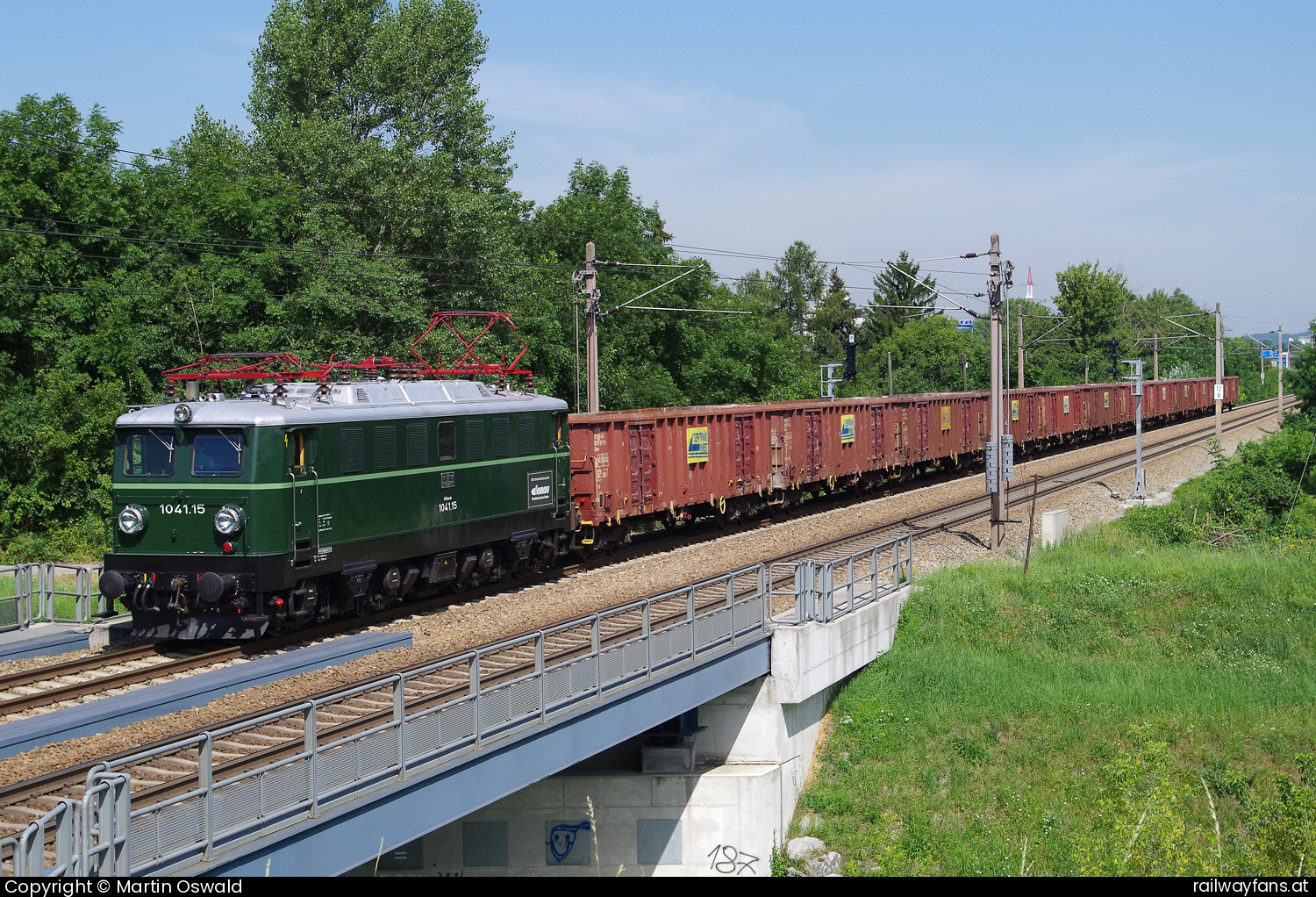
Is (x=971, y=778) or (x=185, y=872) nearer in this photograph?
(x=185, y=872)

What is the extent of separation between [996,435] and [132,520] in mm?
17661

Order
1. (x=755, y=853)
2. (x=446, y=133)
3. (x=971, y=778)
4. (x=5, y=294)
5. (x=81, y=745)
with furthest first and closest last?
(x=446, y=133) → (x=5, y=294) → (x=971, y=778) → (x=755, y=853) → (x=81, y=745)

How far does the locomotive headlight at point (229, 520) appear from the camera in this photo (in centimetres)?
1451

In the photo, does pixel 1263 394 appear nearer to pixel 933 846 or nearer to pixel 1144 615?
pixel 1144 615

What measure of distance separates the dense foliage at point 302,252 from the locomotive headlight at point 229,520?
14.5 meters

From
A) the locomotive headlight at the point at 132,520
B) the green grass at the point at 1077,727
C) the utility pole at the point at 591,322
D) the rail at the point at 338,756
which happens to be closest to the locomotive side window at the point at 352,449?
the locomotive headlight at the point at 132,520

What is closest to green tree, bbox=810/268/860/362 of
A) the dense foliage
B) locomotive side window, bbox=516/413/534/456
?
the dense foliage

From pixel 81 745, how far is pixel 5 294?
2464 cm

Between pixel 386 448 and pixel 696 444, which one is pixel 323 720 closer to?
pixel 386 448

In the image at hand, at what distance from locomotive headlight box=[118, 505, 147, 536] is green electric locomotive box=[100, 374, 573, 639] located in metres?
0.02

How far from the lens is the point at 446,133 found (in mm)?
43469

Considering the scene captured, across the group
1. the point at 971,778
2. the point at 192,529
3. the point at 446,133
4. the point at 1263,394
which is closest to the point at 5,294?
the point at 446,133

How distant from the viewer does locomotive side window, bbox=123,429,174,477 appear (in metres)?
15.2

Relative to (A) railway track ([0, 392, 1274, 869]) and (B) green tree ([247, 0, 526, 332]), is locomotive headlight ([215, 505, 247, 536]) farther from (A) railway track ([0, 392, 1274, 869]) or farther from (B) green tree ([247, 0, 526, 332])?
(B) green tree ([247, 0, 526, 332])
